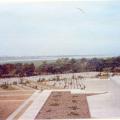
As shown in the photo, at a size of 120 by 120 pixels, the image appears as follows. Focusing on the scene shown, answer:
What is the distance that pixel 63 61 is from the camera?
2084 cm

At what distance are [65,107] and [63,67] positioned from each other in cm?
1132

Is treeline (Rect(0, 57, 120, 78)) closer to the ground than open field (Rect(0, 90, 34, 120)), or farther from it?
farther from it

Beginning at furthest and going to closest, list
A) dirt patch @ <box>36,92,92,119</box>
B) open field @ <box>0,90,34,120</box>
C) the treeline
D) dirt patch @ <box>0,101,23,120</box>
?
the treeline
open field @ <box>0,90,34,120</box>
dirt patch @ <box>0,101,23,120</box>
dirt patch @ <box>36,92,92,119</box>

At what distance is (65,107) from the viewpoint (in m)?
8.63

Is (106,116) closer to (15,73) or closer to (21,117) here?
(21,117)

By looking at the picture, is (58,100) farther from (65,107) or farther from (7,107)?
(7,107)

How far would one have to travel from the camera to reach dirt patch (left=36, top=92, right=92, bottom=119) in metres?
7.64

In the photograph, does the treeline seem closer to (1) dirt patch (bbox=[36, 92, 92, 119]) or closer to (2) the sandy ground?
(1) dirt patch (bbox=[36, 92, 92, 119])

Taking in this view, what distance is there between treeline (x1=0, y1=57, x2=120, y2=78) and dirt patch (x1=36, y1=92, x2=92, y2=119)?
7298 mm

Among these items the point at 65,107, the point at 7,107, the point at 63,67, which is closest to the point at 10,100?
the point at 7,107

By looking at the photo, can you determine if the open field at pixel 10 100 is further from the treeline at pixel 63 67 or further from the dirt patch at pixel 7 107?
the treeline at pixel 63 67

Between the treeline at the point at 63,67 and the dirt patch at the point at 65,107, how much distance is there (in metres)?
7.30

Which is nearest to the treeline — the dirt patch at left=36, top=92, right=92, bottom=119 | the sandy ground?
the dirt patch at left=36, top=92, right=92, bottom=119

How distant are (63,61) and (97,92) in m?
9.51
